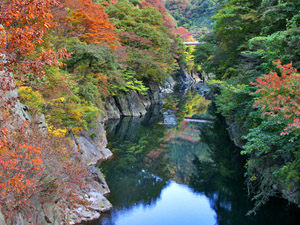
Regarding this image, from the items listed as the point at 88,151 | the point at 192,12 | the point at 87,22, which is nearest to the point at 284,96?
the point at 88,151

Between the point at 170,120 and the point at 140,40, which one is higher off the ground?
the point at 140,40

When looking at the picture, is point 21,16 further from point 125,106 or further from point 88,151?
point 125,106

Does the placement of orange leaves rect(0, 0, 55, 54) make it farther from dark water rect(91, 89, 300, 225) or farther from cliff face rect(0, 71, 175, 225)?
dark water rect(91, 89, 300, 225)

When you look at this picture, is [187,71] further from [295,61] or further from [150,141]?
[295,61]

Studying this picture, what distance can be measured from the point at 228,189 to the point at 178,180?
2345 mm

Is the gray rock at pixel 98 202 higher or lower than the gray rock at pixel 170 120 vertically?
lower

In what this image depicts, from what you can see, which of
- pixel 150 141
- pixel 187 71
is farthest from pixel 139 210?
pixel 187 71

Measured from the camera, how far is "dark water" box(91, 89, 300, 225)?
10227 millimetres

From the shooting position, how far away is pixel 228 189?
40.6 ft

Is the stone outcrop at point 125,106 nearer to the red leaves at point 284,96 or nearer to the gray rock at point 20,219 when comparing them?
the red leaves at point 284,96

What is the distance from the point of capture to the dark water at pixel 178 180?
403 inches

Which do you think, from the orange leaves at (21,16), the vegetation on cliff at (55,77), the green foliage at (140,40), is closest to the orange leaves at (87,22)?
the vegetation on cliff at (55,77)

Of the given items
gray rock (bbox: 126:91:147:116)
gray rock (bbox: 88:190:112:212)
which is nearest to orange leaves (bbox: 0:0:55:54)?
gray rock (bbox: 88:190:112:212)

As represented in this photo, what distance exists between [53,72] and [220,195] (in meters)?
8.80
